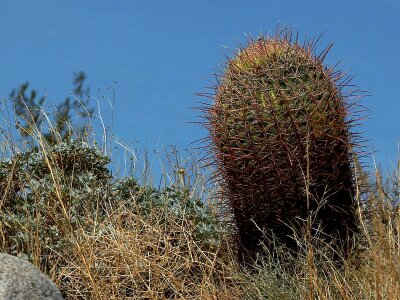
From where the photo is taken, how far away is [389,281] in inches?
175

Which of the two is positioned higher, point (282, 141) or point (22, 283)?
point (282, 141)

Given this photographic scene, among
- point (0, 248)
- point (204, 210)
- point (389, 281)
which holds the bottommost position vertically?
point (389, 281)

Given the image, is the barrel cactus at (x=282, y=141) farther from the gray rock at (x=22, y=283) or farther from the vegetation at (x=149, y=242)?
the gray rock at (x=22, y=283)

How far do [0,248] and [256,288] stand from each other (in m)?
2.21

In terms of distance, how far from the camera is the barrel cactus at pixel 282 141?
5.29 metres

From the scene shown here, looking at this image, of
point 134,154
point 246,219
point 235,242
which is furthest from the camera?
point 134,154

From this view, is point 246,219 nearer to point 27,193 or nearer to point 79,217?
point 79,217

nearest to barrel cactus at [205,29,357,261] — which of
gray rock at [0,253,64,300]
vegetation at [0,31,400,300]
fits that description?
vegetation at [0,31,400,300]

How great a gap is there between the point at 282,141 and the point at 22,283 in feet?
6.51

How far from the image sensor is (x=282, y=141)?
5.26 meters

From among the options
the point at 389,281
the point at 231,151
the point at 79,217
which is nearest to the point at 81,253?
the point at 79,217

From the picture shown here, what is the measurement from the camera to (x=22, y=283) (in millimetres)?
4379

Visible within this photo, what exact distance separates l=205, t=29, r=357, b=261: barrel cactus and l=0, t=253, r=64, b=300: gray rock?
5.26 ft

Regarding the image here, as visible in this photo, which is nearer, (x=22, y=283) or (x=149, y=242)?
(x=22, y=283)
